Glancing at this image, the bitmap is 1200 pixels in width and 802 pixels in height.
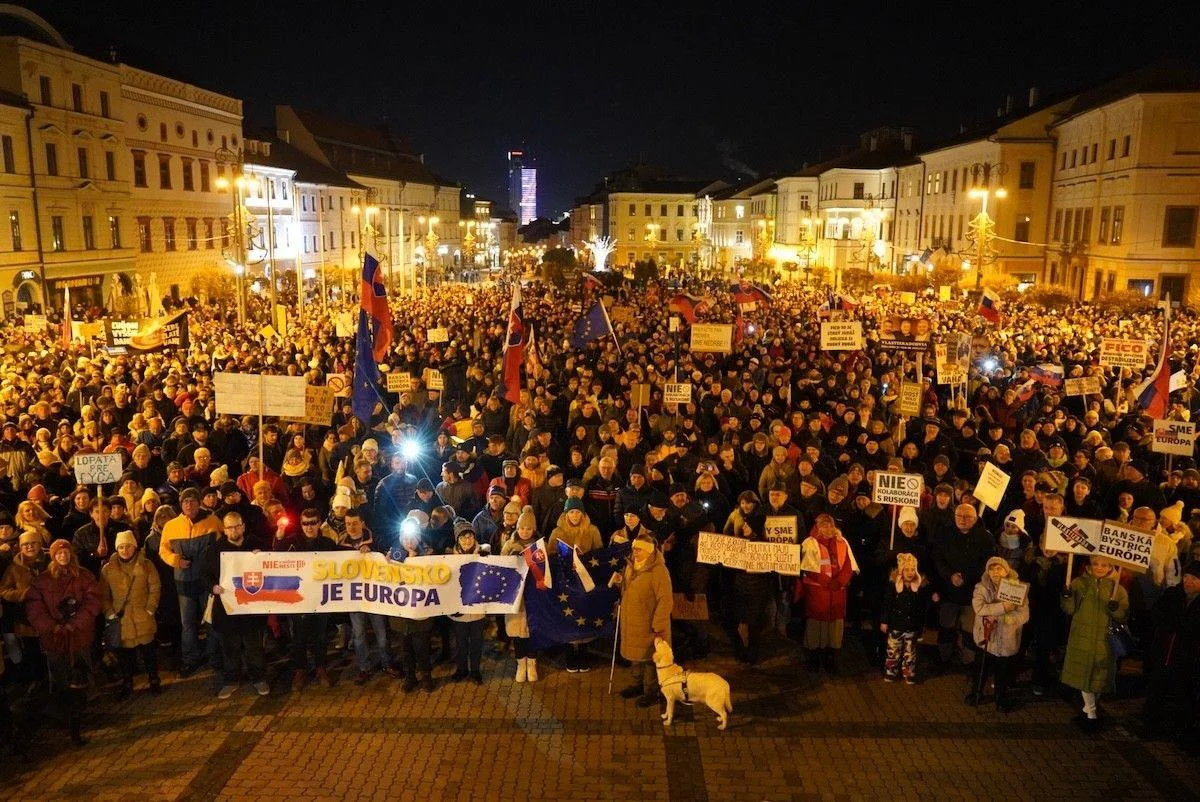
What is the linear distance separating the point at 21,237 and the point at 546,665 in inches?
1396

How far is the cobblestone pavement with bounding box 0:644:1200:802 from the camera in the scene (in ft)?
23.7

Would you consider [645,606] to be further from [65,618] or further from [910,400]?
[910,400]

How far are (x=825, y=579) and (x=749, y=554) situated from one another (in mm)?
727

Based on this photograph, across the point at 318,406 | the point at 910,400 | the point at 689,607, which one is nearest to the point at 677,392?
the point at 910,400

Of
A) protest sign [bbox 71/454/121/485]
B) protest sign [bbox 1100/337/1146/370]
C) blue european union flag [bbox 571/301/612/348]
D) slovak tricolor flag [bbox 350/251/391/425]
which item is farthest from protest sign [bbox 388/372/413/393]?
protest sign [bbox 1100/337/1146/370]

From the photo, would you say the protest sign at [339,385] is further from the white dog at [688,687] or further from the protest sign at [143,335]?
the white dog at [688,687]

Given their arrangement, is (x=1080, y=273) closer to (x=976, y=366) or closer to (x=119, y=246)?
(x=976, y=366)

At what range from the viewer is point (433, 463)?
13078 mm

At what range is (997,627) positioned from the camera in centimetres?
831

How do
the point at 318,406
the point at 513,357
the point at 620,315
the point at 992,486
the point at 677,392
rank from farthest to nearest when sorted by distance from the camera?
the point at 620,315, the point at 513,357, the point at 677,392, the point at 318,406, the point at 992,486

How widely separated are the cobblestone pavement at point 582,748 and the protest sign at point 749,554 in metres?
1.09

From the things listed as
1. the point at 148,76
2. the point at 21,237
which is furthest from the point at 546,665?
the point at 148,76

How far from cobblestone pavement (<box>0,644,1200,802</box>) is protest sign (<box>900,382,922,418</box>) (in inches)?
252

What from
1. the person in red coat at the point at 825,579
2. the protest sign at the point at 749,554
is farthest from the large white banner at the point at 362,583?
the person in red coat at the point at 825,579
